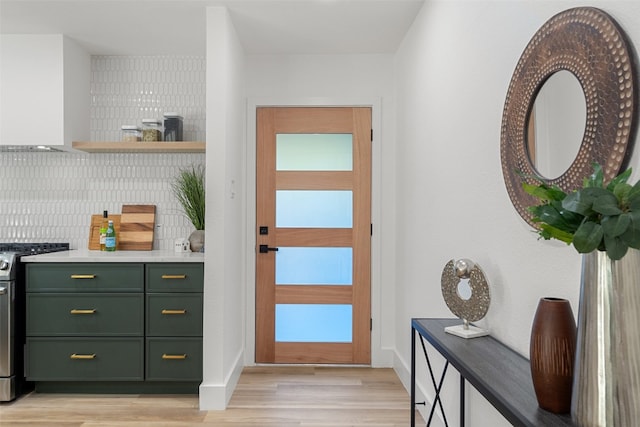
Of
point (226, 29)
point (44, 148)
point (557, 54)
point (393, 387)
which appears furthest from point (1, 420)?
point (557, 54)

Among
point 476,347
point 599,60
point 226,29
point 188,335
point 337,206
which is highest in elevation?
point 226,29

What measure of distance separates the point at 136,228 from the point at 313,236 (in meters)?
1.40

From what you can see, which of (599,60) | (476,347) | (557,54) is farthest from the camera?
(476,347)

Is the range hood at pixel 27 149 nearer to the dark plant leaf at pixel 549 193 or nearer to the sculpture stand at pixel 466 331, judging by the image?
the sculpture stand at pixel 466 331

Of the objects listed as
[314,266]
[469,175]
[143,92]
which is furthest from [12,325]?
[469,175]

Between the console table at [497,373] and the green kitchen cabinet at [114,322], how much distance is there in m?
1.68

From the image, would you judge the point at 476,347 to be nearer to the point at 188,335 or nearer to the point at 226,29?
the point at 188,335

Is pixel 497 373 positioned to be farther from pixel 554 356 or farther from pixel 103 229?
pixel 103 229

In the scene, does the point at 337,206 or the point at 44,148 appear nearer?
the point at 44,148

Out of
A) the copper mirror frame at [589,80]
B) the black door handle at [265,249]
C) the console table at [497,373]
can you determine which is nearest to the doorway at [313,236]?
the black door handle at [265,249]

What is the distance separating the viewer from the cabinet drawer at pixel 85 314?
3.00 m

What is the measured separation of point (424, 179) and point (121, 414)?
2331 millimetres

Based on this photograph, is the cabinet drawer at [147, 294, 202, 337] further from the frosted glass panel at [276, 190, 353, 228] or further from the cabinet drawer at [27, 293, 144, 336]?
the frosted glass panel at [276, 190, 353, 228]

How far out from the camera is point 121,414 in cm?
279
